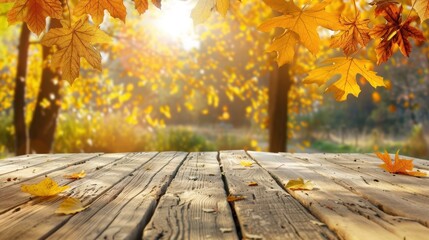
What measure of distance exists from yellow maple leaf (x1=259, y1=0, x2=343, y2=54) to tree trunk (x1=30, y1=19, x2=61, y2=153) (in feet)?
21.1

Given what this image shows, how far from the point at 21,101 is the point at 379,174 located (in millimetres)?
5908

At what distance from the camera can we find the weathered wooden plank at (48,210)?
1.23m

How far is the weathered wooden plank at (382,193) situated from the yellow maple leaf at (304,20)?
0.58m

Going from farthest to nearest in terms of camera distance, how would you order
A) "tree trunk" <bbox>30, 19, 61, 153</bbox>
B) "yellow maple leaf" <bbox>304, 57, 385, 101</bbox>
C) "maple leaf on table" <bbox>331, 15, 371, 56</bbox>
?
"tree trunk" <bbox>30, 19, 61, 153</bbox> < "yellow maple leaf" <bbox>304, 57, 385, 101</bbox> < "maple leaf on table" <bbox>331, 15, 371, 56</bbox>

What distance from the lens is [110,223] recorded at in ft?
4.20

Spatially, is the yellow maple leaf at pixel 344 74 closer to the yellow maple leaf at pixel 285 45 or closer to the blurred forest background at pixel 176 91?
the yellow maple leaf at pixel 285 45

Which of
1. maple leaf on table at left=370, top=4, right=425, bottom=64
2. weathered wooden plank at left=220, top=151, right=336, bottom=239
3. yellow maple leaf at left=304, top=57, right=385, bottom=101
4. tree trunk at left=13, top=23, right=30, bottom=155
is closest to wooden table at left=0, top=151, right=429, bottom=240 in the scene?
weathered wooden plank at left=220, top=151, right=336, bottom=239

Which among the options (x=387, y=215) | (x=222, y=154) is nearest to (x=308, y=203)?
(x=387, y=215)

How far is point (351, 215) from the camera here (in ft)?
4.54

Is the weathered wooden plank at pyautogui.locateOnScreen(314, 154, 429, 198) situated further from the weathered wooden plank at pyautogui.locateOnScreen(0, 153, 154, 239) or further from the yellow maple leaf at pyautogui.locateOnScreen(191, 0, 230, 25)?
the weathered wooden plank at pyautogui.locateOnScreen(0, 153, 154, 239)

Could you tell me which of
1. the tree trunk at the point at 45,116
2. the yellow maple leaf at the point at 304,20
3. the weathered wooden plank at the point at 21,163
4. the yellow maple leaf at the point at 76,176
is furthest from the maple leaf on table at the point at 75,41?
the tree trunk at the point at 45,116

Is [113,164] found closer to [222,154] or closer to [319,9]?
[222,154]

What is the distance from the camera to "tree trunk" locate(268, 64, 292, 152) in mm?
6316

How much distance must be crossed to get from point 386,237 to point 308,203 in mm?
392
